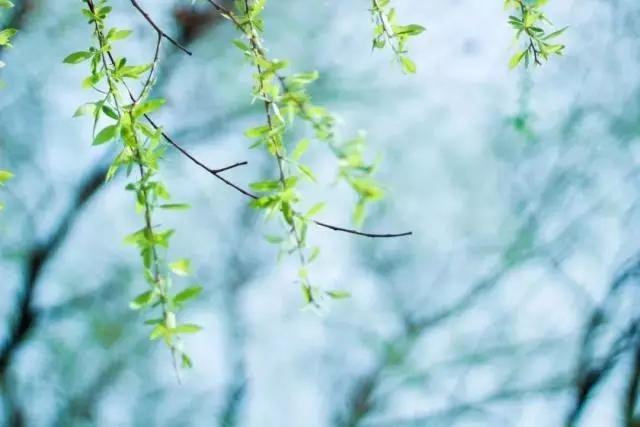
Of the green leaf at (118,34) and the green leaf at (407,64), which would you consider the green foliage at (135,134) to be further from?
the green leaf at (407,64)

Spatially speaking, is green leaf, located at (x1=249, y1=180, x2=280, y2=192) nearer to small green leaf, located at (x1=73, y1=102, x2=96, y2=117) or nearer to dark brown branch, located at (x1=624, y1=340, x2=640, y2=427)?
small green leaf, located at (x1=73, y1=102, x2=96, y2=117)

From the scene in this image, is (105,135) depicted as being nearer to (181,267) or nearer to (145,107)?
(145,107)

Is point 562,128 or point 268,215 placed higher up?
point 562,128

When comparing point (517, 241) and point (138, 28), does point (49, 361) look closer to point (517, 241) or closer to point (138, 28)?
point (138, 28)

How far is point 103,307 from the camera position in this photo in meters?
2.35

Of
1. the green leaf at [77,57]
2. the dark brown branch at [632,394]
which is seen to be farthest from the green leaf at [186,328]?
the dark brown branch at [632,394]

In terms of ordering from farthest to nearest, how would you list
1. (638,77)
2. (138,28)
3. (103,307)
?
(103,307) → (638,77) → (138,28)

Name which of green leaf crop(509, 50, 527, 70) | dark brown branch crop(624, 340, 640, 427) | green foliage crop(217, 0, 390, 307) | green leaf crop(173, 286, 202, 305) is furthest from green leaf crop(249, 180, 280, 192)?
dark brown branch crop(624, 340, 640, 427)

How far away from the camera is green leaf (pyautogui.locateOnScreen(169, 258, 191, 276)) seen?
0.64 metres

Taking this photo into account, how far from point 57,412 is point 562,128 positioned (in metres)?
1.84

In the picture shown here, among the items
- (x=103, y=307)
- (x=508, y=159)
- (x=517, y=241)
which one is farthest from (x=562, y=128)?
(x=103, y=307)

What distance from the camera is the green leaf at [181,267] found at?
64 centimetres

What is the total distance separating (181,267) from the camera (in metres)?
0.65

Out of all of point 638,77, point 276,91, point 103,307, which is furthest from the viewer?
point 103,307
